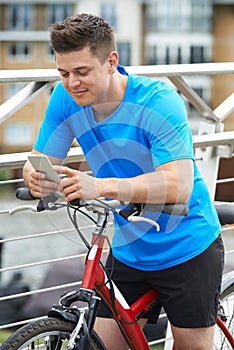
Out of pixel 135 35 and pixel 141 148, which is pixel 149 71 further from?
pixel 135 35

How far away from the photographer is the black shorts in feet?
7.27

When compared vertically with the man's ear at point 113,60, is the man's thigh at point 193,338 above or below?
below

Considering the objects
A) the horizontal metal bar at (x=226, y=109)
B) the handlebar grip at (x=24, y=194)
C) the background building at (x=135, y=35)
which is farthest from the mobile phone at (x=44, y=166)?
the background building at (x=135, y=35)

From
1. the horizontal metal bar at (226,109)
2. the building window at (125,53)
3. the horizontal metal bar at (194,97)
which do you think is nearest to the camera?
the horizontal metal bar at (194,97)

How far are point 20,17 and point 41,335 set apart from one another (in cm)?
3999

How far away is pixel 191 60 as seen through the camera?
1578 inches

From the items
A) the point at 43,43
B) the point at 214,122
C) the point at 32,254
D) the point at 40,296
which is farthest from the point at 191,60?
the point at 214,122

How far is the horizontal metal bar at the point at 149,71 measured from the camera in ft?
8.35

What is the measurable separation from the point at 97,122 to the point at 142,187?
0.77 feet

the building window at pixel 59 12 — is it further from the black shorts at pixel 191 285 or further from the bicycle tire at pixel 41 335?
the bicycle tire at pixel 41 335

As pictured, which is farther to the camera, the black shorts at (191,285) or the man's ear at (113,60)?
the black shorts at (191,285)

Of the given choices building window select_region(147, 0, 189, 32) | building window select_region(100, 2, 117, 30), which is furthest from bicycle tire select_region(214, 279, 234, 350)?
building window select_region(147, 0, 189, 32)

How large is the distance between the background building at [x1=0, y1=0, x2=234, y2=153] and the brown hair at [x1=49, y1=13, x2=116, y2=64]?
36614 millimetres

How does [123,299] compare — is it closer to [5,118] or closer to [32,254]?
[5,118]
